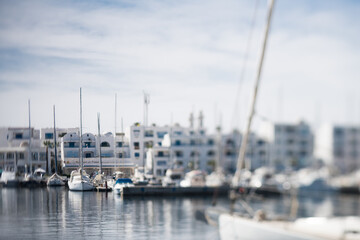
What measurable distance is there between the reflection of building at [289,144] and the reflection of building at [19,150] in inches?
116

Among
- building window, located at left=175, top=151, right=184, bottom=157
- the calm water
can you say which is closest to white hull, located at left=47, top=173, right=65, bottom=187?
the calm water

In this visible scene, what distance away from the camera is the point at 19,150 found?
26.4 feet

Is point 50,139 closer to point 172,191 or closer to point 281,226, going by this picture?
point 281,226

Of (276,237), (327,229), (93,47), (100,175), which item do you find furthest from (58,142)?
(327,229)

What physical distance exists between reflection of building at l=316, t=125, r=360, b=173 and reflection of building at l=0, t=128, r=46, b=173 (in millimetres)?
3585

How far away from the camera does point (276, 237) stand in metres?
6.67

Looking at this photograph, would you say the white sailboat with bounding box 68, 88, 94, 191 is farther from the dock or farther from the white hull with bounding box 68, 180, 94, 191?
the dock

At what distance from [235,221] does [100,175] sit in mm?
2045

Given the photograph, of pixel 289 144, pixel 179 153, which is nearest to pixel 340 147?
pixel 289 144

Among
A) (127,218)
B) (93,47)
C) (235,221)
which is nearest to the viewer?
(235,221)

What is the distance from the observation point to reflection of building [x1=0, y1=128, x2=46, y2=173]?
7969mm

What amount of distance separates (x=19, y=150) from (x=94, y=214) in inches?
67.3

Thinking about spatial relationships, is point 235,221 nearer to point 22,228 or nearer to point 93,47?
point 93,47

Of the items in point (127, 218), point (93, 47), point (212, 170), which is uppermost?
point (93, 47)
